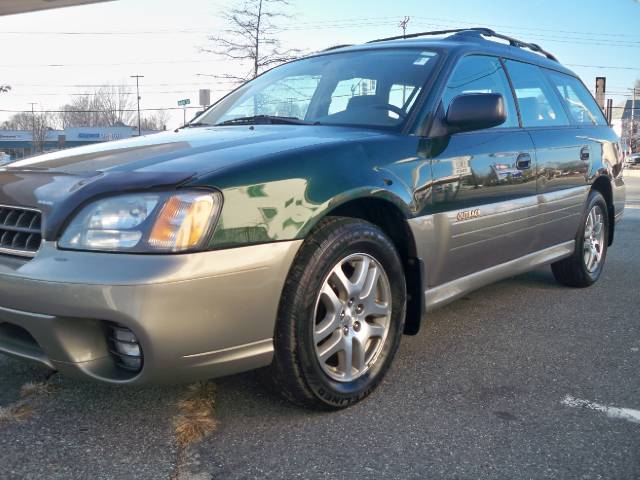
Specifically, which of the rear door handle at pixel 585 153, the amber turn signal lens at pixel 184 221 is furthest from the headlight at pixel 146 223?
the rear door handle at pixel 585 153

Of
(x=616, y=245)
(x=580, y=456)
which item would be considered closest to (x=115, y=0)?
(x=616, y=245)

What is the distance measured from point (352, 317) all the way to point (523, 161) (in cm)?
169

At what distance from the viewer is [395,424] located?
8.13 ft

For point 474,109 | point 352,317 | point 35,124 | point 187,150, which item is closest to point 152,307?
point 187,150

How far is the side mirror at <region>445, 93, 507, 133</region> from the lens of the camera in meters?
3.04

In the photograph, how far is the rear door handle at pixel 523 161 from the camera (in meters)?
3.67

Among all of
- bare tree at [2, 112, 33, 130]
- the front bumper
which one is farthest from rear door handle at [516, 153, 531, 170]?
bare tree at [2, 112, 33, 130]

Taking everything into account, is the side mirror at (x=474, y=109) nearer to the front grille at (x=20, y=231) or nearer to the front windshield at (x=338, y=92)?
the front windshield at (x=338, y=92)

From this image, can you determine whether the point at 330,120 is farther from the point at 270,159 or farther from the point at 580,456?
the point at 580,456

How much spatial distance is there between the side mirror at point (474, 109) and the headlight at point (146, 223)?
1419mm

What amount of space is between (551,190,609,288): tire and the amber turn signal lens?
135 inches

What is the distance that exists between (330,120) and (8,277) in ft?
5.73

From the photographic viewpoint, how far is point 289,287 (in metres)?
2.35

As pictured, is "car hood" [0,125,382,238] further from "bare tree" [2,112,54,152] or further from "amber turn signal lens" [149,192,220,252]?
"bare tree" [2,112,54,152]
